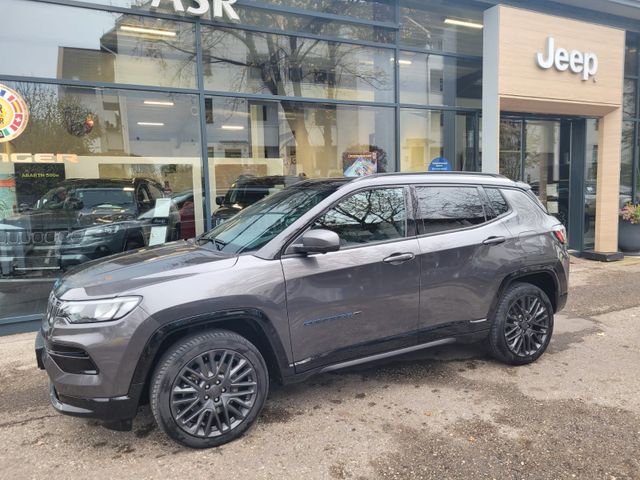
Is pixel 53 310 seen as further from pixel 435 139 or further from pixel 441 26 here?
pixel 441 26

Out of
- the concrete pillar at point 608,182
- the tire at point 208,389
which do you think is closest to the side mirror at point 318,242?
the tire at point 208,389

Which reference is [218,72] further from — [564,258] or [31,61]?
[564,258]

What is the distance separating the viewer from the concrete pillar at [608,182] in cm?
989

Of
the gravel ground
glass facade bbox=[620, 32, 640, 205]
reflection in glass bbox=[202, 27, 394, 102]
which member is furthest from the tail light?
glass facade bbox=[620, 32, 640, 205]

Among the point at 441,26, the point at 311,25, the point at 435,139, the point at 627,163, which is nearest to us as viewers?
the point at 311,25

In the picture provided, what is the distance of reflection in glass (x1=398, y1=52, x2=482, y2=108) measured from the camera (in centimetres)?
891

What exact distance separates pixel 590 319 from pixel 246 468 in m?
4.88

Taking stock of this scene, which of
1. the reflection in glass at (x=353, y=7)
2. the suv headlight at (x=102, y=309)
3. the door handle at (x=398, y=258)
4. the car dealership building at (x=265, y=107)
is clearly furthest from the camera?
the reflection in glass at (x=353, y=7)

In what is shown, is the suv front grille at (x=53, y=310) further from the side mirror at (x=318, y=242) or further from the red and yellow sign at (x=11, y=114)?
the red and yellow sign at (x=11, y=114)

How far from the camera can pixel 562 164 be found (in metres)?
10.9

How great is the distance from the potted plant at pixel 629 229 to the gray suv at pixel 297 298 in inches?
290

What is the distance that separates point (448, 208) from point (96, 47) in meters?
5.72

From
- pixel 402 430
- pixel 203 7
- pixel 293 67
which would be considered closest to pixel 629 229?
pixel 293 67

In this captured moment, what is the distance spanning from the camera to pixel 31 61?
637 centimetres
